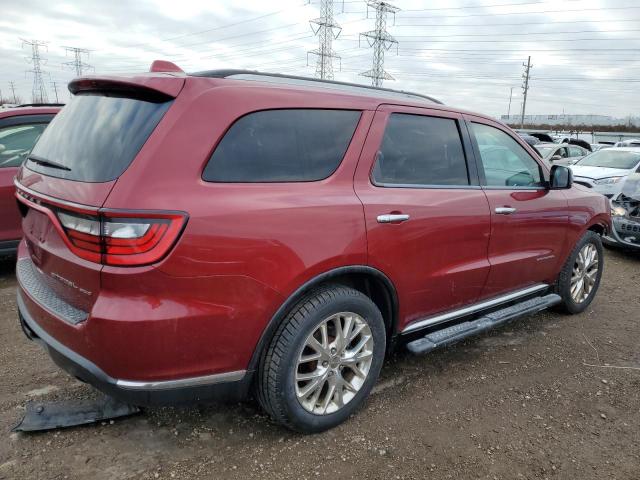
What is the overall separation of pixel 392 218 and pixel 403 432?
1172mm

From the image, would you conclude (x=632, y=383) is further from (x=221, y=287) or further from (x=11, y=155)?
(x=11, y=155)

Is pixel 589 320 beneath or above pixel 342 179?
beneath

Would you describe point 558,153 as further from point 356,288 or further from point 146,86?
point 146,86

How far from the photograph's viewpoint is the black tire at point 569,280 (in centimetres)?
429

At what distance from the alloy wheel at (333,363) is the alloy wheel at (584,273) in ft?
8.59

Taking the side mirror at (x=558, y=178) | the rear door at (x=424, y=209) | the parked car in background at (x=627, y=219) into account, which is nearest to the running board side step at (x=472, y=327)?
the rear door at (x=424, y=209)

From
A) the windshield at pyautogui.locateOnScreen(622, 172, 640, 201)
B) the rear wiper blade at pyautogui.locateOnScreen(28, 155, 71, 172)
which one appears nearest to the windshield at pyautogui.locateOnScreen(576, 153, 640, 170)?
the windshield at pyautogui.locateOnScreen(622, 172, 640, 201)

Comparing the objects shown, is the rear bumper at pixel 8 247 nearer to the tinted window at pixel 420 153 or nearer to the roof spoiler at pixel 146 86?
the roof spoiler at pixel 146 86

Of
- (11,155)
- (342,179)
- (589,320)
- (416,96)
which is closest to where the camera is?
(342,179)

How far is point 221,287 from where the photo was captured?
2.11 m

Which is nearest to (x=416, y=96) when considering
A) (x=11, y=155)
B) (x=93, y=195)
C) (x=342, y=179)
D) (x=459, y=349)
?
(x=342, y=179)

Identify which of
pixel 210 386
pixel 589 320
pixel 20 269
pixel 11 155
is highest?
pixel 11 155

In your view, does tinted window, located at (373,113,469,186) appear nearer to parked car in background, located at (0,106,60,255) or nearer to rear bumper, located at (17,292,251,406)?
rear bumper, located at (17,292,251,406)

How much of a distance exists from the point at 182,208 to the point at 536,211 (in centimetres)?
277
